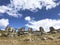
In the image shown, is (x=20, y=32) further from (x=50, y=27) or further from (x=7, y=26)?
(x=50, y=27)

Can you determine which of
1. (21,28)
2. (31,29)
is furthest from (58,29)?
(21,28)

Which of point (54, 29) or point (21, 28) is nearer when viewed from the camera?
point (21, 28)

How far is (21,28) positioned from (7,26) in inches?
422

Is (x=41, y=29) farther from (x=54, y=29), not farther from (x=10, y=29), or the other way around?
(x=10, y=29)

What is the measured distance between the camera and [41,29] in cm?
12062

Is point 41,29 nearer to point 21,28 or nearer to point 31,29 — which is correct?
point 31,29

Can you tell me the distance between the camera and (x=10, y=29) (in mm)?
109812

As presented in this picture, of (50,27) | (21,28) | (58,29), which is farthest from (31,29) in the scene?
(58,29)

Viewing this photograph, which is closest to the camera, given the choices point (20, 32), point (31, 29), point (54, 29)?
point (20, 32)

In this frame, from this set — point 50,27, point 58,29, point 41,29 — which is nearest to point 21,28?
point 41,29

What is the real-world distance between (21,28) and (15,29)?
15.5 feet

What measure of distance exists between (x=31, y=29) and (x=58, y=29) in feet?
90.4

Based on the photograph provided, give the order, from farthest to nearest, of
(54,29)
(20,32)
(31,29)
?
(54,29) → (31,29) → (20,32)

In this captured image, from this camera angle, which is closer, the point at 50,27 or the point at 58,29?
the point at 50,27
